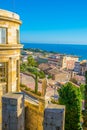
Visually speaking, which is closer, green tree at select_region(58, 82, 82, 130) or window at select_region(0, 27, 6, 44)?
window at select_region(0, 27, 6, 44)

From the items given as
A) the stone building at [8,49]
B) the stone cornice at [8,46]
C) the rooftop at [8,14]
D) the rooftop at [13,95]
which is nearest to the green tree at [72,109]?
the stone building at [8,49]

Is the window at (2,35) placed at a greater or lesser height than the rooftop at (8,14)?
lesser

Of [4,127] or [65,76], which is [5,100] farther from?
[65,76]

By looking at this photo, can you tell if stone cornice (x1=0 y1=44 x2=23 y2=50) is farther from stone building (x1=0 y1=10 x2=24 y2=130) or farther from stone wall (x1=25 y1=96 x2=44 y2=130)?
stone wall (x1=25 y1=96 x2=44 y2=130)

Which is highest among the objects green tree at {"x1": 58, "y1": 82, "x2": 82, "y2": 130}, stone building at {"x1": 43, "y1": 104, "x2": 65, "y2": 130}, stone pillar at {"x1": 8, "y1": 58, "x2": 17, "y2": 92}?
stone building at {"x1": 43, "y1": 104, "x2": 65, "y2": 130}

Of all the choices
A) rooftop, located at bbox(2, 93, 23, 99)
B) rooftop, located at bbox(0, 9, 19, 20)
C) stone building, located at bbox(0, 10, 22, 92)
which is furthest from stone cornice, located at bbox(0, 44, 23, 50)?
rooftop, located at bbox(2, 93, 23, 99)

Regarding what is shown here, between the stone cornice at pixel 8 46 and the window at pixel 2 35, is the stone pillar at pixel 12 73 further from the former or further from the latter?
the window at pixel 2 35

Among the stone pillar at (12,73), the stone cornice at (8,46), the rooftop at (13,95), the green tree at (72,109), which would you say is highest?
the stone cornice at (8,46)

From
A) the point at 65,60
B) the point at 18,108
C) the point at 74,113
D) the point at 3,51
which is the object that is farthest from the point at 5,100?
the point at 65,60

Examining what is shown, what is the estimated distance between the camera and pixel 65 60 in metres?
146

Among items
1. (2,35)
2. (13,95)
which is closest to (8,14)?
(2,35)

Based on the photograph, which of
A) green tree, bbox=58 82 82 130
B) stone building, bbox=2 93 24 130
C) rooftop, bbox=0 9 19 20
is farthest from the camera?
green tree, bbox=58 82 82 130

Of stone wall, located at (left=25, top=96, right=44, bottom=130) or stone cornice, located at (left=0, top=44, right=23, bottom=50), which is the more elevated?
stone cornice, located at (left=0, top=44, right=23, bottom=50)

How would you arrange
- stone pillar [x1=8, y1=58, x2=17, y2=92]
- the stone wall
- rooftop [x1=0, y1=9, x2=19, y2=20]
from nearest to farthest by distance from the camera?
1. rooftop [x1=0, y1=9, x2=19, y2=20]
2. stone pillar [x1=8, y1=58, x2=17, y2=92]
3. the stone wall
